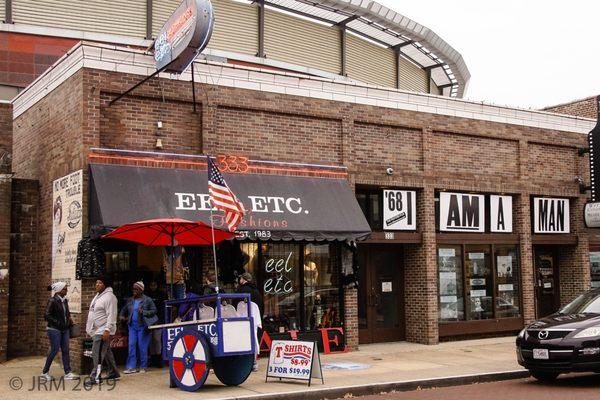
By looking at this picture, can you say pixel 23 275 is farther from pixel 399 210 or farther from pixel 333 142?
pixel 399 210

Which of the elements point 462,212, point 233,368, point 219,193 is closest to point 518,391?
point 233,368

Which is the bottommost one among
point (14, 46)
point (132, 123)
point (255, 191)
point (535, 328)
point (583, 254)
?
point (535, 328)

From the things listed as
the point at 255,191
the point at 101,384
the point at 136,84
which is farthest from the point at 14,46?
the point at 101,384

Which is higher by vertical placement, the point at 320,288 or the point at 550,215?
the point at 550,215

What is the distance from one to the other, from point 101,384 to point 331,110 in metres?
8.02

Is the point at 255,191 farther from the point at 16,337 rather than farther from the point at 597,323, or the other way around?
the point at 597,323

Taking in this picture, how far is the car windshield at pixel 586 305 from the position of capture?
12.4 metres

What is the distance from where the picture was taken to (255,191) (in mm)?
14633

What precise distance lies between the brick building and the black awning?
74mm

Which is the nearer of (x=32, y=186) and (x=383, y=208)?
(x=32, y=186)

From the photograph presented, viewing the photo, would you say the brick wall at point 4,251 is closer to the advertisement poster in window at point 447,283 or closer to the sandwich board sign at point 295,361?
the sandwich board sign at point 295,361

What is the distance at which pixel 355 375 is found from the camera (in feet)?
40.9

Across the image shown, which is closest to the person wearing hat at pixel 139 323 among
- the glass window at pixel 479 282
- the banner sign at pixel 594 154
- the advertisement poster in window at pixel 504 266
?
the glass window at pixel 479 282

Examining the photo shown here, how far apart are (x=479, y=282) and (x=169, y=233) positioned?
942cm
